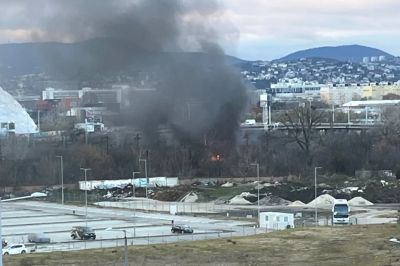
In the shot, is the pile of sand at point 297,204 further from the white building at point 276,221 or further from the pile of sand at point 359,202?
the white building at point 276,221

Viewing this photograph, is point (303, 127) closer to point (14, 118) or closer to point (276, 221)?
point (14, 118)

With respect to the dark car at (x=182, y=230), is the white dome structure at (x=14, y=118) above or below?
above

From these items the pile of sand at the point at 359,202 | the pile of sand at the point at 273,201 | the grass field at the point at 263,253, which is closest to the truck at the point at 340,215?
the grass field at the point at 263,253

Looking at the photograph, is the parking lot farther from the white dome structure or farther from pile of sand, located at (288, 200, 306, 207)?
the white dome structure

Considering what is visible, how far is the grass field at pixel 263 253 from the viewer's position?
94.9 ft

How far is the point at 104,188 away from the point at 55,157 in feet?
32.8

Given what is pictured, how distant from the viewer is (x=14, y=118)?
118 meters

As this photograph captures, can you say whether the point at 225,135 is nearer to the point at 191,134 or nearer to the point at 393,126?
the point at 191,134

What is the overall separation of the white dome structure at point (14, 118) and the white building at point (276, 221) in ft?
229

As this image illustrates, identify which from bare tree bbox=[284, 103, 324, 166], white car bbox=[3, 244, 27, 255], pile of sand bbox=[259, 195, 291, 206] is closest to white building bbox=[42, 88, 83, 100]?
bare tree bbox=[284, 103, 324, 166]

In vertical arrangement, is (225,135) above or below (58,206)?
above

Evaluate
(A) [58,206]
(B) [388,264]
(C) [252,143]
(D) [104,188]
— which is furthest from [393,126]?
(B) [388,264]

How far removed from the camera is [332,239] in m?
35.1

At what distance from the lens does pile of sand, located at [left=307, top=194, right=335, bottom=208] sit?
195 feet
